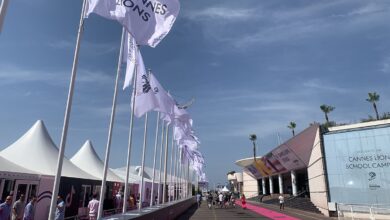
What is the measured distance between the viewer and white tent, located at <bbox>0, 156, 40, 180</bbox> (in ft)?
44.9

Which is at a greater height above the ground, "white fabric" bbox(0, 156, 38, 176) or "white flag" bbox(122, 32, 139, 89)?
"white flag" bbox(122, 32, 139, 89)

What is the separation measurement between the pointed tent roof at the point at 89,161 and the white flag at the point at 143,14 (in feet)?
63.2

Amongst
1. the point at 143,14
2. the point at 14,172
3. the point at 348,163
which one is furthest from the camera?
the point at 348,163

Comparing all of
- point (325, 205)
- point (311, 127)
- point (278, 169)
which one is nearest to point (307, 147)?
point (311, 127)

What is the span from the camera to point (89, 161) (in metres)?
27.2

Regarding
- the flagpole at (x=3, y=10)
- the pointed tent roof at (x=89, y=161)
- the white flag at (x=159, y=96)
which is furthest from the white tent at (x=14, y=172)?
the pointed tent roof at (x=89, y=161)

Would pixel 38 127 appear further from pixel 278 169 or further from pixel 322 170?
pixel 278 169

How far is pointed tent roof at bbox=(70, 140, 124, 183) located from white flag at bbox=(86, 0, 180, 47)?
1928cm

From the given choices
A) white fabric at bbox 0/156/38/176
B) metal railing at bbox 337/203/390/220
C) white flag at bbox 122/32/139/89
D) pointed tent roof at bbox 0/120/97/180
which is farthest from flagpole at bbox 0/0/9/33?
metal railing at bbox 337/203/390/220

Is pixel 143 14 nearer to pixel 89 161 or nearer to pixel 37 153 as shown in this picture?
pixel 37 153

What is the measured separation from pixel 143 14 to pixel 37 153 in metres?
13.3

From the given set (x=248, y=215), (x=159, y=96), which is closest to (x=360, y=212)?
(x=248, y=215)

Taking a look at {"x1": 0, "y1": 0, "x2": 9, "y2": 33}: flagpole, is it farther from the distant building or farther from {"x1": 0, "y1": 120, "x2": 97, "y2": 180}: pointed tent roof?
the distant building

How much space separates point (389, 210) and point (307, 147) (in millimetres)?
10364
